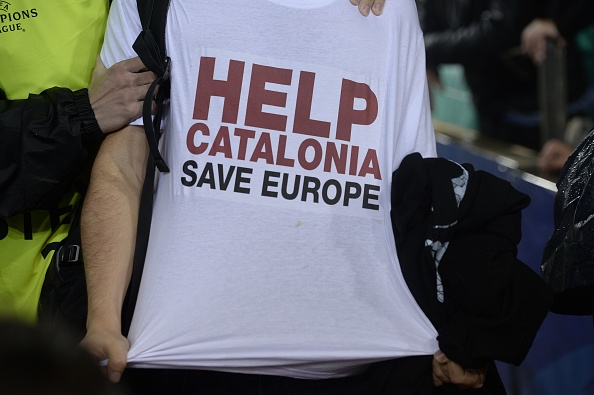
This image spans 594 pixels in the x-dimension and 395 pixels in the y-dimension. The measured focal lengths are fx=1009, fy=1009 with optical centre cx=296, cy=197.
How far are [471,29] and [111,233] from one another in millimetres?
3936

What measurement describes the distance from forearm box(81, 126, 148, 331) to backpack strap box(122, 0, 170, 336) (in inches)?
0.8

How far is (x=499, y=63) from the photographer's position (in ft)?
17.9

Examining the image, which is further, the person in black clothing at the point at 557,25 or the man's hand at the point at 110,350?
the person in black clothing at the point at 557,25

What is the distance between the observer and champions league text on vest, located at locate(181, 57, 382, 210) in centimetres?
204

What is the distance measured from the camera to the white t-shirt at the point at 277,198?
199cm

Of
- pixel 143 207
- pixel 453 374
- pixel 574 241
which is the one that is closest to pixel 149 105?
pixel 143 207

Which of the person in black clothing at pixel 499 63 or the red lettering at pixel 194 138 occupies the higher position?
the red lettering at pixel 194 138

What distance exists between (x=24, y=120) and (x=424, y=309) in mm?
941

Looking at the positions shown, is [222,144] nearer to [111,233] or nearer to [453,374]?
[111,233]

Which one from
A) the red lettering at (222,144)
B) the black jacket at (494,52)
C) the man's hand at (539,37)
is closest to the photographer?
the red lettering at (222,144)

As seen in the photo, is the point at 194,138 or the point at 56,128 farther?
the point at 56,128

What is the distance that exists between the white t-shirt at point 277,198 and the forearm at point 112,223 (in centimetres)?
5

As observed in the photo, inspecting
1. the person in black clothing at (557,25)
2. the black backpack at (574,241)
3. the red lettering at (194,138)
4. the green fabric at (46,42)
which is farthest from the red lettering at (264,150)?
the person in black clothing at (557,25)

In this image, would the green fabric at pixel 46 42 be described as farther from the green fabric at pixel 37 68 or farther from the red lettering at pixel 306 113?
the red lettering at pixel 306 113
